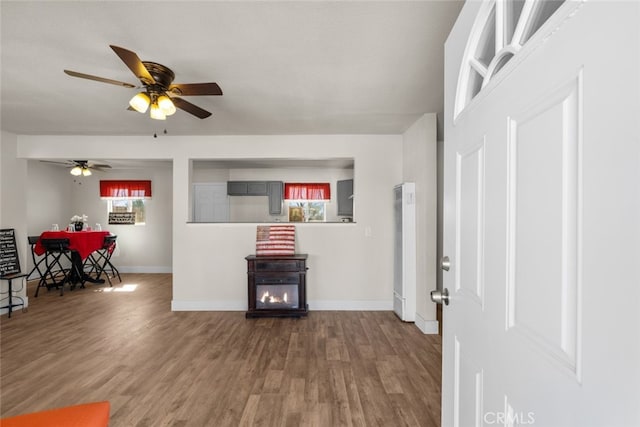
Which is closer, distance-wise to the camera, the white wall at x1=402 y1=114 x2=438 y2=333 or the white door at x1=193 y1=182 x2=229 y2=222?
the white wall at x1=402 y1=114 x2=438 y2=333

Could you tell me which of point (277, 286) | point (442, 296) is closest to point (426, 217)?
point (277, 286)

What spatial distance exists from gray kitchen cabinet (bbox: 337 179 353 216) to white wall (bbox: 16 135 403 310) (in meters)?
1.95

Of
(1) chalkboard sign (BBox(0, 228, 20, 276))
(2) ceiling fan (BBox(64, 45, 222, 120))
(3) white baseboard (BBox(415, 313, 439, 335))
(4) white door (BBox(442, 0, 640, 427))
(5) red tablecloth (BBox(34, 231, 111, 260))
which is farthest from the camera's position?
(5) red tablecloth (BBox(34, 231, 111, 260))

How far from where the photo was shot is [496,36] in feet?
3.00

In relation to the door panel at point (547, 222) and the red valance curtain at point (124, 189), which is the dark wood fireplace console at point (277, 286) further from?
the red valance curtain at point (124, 189)

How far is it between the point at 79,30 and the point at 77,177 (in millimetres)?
6595

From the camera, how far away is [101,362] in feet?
8.98

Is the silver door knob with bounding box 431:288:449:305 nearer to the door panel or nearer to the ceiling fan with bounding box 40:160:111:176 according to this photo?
the door panel

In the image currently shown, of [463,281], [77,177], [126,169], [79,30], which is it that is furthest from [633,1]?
[77,177]

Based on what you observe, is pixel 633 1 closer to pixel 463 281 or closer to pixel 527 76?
pixel 527 76

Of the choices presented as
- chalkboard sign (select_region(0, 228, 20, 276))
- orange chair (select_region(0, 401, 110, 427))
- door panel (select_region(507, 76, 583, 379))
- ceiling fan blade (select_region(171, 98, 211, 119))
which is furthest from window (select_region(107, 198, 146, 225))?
door panel (select_region(507, 76, 583, 379))

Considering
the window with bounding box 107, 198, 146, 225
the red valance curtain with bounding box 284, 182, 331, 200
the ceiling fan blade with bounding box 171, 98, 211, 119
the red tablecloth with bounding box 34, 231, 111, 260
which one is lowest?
the red tablecloth with bounding box 34, 231, 111, 260

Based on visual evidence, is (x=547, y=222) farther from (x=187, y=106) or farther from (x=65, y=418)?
(x=187, y=106)

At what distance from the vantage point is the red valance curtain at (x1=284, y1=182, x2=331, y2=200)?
262 inches
